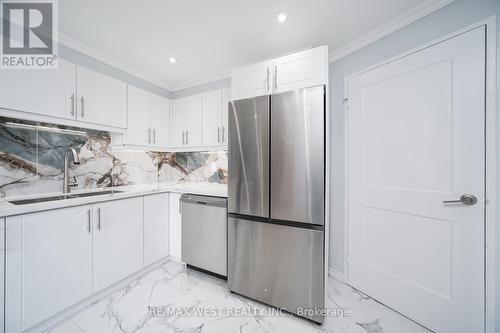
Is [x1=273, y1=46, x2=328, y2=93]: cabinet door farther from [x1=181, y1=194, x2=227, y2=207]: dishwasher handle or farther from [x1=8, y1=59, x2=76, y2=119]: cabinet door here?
[x1=8, y1=59, x2=76, y2=119]: cabinet door

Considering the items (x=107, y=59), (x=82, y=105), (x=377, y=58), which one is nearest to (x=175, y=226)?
(x=82, y=105)

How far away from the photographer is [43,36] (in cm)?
158

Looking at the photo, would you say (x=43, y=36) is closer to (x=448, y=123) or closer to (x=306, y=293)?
(x=306, y=293)

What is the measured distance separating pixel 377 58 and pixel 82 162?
3326 millimetres

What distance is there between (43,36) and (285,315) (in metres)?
3.28

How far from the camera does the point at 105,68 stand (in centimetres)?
203

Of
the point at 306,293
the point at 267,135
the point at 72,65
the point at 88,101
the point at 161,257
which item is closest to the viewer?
the point at 306,293

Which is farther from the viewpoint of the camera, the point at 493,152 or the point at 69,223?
the point at 69,223

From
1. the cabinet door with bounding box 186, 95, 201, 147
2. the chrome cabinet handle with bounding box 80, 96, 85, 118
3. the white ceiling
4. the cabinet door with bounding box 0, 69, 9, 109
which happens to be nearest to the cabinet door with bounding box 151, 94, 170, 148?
the cabinet door with bounding box 186, 95, 201, 147

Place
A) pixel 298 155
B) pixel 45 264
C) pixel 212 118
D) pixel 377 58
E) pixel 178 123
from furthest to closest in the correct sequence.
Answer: pixel 178 123 → pixel 212 118 → pixel 377 58 → pixel 298 155 → pixel 45 264

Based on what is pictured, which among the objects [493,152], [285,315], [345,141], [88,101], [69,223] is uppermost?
[88,101]

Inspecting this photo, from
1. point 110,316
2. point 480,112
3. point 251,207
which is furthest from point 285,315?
point 480,112

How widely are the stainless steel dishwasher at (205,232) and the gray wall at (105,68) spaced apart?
1.65 metres

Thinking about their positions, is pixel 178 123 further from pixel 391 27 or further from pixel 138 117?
pixel 391 27
